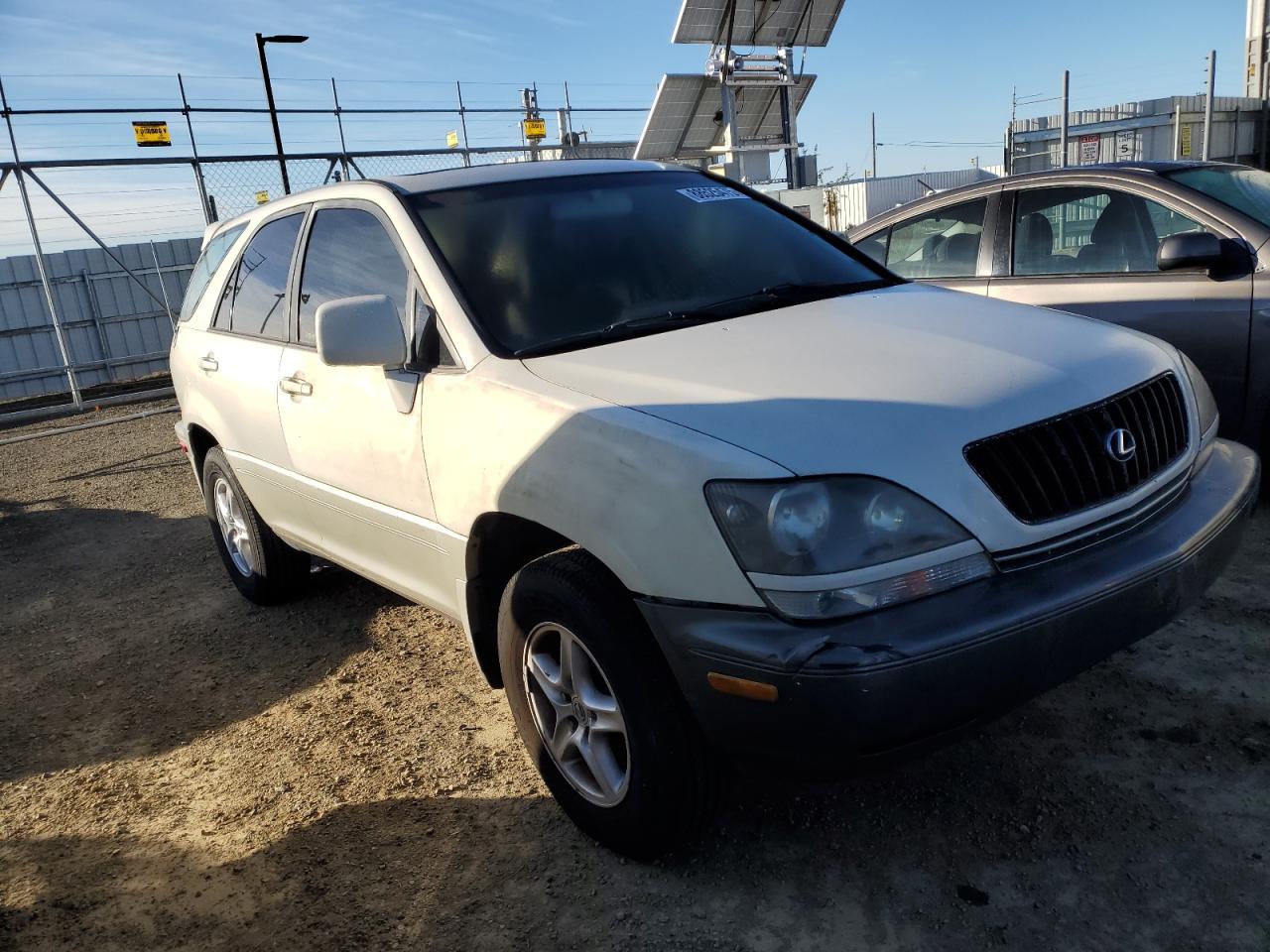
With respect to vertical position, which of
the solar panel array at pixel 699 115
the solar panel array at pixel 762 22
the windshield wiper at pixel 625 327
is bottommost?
the windshield wiper at pixel 625 327

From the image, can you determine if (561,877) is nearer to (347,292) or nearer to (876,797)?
(876,797)

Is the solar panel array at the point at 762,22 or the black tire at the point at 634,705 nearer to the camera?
the black tire at the point at 634,705

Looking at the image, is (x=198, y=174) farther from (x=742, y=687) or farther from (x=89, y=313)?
(x=742, y=687)

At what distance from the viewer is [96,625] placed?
4.76m

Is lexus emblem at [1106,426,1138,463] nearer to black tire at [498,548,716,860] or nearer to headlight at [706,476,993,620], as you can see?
headlight at [706,476,993,620]

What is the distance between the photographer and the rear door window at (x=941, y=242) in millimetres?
5410

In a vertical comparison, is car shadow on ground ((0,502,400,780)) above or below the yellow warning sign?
below

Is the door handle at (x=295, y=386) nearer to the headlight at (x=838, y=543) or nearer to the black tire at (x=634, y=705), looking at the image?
the black tire at (x=634, y=705)

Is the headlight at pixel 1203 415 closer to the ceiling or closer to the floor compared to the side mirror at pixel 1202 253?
closer to the floor

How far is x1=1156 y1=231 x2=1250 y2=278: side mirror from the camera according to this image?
4.19 meters

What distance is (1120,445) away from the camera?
233 cm

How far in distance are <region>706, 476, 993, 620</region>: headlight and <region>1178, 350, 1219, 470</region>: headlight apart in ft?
3.55

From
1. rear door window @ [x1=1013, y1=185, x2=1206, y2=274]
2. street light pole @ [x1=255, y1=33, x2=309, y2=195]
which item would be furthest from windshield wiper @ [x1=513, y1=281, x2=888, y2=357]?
street light pole @ [x1=255, y1=33, x2=309, y2=195]

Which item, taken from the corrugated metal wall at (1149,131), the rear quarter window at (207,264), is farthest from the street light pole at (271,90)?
the corrugated metal wall at (1149,131)
